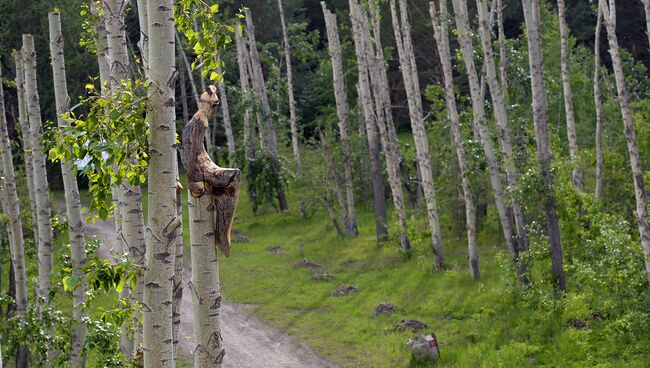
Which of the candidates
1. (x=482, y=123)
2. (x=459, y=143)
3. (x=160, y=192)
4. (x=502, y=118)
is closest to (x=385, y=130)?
(x=459, y=143)

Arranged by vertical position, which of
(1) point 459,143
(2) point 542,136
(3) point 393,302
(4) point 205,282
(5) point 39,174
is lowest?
(3) point 393,302

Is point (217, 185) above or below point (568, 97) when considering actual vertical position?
below

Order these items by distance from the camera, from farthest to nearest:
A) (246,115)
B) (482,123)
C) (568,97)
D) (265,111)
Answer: (246,115) < (265,111) < (568,97) < (482,123)

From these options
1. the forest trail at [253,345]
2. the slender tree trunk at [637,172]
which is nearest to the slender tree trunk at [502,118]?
the slender tree trunk at [637,172]

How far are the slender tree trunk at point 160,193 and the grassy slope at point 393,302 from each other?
9.99 m

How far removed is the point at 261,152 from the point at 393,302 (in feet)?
44.5

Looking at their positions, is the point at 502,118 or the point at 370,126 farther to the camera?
the point at 370,126

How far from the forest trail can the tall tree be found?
9.75 metres

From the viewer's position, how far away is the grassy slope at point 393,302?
1489cm

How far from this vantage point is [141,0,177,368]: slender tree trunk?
17.9 feet

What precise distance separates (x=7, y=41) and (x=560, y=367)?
28.2 metres

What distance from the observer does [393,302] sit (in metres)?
19.4

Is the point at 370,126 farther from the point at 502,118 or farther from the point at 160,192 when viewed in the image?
the point at 160,192

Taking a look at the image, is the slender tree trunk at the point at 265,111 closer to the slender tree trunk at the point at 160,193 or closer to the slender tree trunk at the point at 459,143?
the slender tree trunk at the point at 459,143
